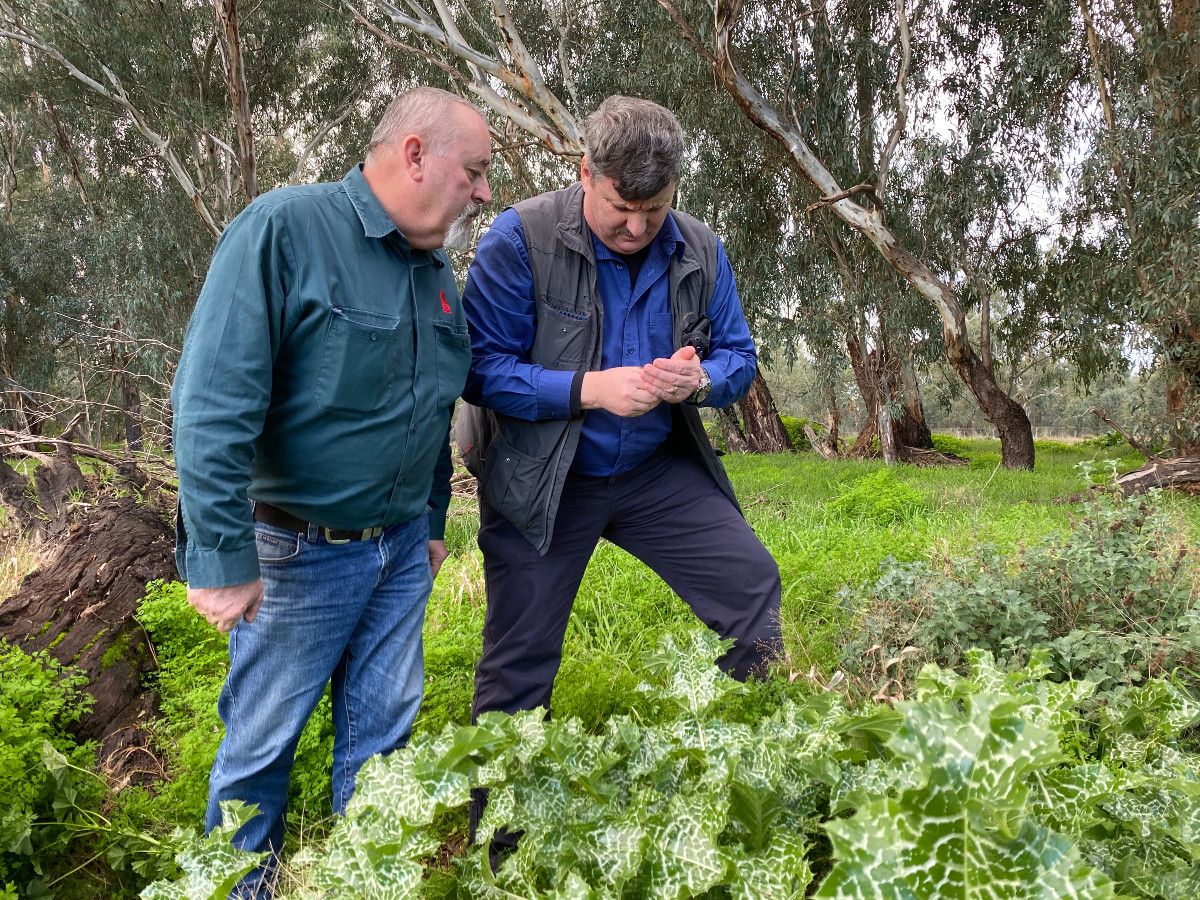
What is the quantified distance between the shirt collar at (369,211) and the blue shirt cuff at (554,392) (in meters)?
0.60

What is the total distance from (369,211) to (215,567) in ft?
3.22

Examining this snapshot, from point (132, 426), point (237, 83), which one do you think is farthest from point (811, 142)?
point (132, 426)

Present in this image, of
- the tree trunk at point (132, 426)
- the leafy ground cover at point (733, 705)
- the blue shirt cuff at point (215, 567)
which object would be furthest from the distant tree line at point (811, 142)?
the blue shirt cuff at point (215, 567)

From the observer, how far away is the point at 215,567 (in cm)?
201

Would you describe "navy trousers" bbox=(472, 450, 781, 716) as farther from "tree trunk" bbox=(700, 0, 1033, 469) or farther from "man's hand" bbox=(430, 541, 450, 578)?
"tree trunk" bbox=(700, 0, 1033, 469)

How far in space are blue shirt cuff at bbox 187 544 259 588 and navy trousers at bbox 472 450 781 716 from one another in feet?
3.02

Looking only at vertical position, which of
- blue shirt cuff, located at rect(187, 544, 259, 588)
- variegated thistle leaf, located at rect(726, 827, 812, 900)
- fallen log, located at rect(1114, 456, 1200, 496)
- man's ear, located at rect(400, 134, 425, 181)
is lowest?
fallen log, located at rect(1114, 456, 1200, 496)

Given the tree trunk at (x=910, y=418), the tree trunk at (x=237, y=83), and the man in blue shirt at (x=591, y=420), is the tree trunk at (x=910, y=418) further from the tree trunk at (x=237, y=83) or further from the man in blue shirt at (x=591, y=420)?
the man in blue shirt at (x=591, y=420)

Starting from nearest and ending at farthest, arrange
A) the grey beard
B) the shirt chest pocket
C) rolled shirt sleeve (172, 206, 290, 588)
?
Answer: rolled shirt sleeve (172, 206, 290, 588) < the shirt chest pocket < the grey beard

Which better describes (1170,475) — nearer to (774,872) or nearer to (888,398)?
(888,398)

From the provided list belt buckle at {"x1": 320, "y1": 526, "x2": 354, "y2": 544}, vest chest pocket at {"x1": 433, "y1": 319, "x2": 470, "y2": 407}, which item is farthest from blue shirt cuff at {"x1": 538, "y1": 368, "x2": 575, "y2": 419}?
belt buckle at {"x1": 320, "y1": 526, "x2": 354, "y2": 544}

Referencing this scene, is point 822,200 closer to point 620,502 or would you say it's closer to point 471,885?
point 620,502

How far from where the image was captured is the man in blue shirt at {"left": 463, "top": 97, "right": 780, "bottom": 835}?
8.66 ft

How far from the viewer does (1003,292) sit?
53.4ft
